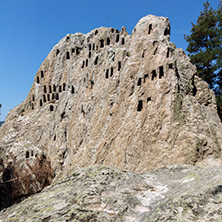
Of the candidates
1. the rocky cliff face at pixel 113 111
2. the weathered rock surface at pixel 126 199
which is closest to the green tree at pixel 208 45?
the rocky cliff face at pixel 113 111

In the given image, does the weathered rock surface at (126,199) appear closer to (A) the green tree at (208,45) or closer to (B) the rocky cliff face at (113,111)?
(B) the rocky cliff face at (113,111)

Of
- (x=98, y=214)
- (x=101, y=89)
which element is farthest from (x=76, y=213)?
(x=101, y=89)

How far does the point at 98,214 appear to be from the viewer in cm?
577

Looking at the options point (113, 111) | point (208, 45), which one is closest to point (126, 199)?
point (113, 111)

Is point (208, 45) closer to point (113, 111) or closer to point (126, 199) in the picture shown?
point (113, 111)

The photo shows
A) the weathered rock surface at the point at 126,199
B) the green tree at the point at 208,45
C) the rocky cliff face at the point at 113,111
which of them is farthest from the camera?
the green tree at the point at 208,45

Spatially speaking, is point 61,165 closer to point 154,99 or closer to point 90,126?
point 90,126

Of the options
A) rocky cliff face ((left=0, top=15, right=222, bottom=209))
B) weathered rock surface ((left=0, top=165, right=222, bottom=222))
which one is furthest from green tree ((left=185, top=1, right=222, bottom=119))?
weathered rock surface ((left=0, top=165, right=222, bottom=222))

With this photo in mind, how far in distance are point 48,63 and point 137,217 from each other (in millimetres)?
33360

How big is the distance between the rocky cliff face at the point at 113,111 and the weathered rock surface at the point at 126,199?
7851 mm

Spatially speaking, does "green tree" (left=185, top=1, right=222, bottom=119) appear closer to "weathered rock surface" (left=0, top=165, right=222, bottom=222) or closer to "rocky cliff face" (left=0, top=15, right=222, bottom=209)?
"rocky cliff face" (left=0, top=15, right=222, bottom=209)

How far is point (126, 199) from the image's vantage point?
647 centimetres

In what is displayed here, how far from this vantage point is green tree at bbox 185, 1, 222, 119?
2994 cm

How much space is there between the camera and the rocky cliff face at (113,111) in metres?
16.4
